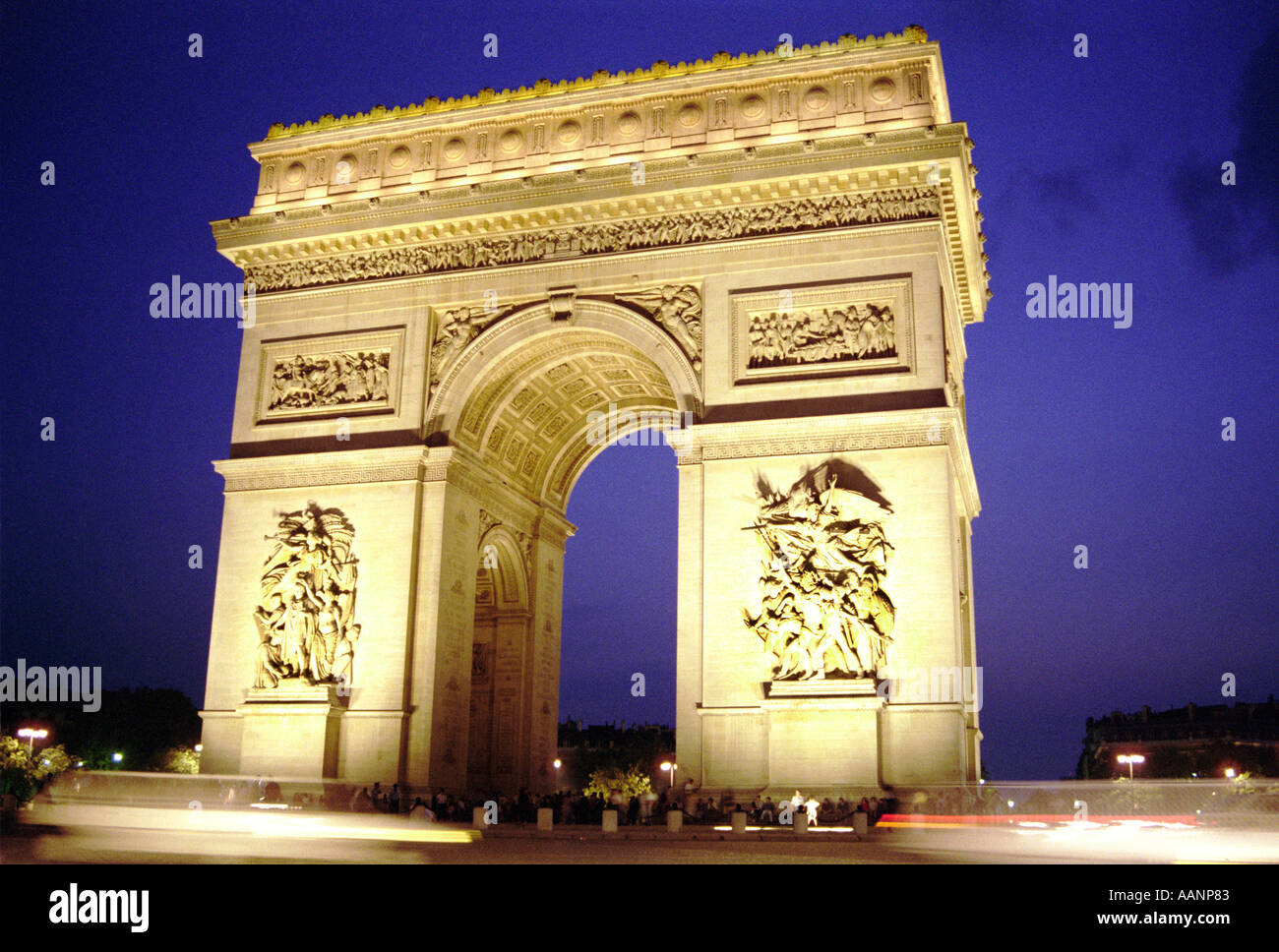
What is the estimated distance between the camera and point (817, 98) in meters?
25.4

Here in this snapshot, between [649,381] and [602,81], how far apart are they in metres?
7.27

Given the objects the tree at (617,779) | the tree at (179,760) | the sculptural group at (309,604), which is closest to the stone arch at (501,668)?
the sculptural group at (309,604)

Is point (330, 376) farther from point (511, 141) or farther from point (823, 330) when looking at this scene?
point (823, 330)

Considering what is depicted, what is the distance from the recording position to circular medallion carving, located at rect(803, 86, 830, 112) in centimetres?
2538

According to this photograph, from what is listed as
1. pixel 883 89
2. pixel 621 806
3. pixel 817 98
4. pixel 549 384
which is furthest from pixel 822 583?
pixel 883 89

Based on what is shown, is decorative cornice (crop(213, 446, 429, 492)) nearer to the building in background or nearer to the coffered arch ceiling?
the coffered arch ceiling

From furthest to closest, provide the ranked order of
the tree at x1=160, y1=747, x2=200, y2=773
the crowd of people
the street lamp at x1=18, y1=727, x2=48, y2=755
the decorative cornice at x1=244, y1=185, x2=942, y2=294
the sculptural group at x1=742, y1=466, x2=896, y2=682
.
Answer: the tree at x1=160, y1=747, x2=200, y2=773 → the street lamp at x1=18, y1=727, x2=48, y2=755 → the decorative cornice at x1=244, y1=185, x2=942, y2=294 → the sculptural group at x1=742, y1=466, x2=896, y2=682 → the crowd of people

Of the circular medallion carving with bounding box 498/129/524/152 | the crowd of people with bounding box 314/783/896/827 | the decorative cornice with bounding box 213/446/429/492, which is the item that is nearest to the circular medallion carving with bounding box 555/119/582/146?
the circular medallion carving with bounding box 498/129/524/152
